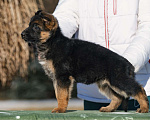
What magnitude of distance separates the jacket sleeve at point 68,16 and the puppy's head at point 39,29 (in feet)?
1.30

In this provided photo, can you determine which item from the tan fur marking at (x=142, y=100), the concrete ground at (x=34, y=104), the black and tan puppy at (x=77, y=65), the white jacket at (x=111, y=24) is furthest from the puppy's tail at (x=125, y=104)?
the concrete ground at (x=34, y=104)

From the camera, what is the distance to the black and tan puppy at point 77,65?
302 centimetres

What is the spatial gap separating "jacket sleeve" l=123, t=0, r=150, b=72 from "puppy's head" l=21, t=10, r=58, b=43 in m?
0.64

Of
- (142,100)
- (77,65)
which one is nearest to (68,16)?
(77,65)

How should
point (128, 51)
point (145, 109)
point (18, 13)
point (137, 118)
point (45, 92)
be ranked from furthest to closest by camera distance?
1. point (45, 92)
2. point (18, 13)
3. point (128, 51)
4. point (145, 109)
5. point (137, 118)

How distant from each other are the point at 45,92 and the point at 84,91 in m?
5.34

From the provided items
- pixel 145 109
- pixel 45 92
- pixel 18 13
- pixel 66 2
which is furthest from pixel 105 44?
pixel 45 92

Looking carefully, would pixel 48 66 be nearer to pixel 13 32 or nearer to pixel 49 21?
pixel 49 21

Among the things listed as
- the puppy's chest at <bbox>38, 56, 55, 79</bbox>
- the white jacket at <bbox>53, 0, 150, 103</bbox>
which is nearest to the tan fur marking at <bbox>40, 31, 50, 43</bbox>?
the puppy's chest at <bbox>38, 56, 55, 79</bbox>

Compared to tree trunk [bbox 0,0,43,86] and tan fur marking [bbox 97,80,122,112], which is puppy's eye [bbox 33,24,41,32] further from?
tree trunk [bbox 0,0,43,86]

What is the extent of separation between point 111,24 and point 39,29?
2.39ft

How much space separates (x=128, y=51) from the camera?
321 centimetres

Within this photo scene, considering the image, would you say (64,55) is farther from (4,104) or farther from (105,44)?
(4,104)

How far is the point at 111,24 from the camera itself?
11.5ft
